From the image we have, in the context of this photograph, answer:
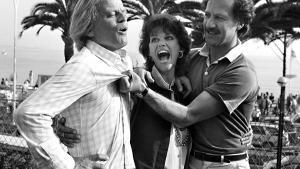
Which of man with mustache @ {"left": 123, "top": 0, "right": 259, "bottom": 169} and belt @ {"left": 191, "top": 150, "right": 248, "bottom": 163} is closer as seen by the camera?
man with mustache @ {"left": 123, "top": 0, "right": 259, "bottom": 169}

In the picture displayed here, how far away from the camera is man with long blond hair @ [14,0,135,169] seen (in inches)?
77.4

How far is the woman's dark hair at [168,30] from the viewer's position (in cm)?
277

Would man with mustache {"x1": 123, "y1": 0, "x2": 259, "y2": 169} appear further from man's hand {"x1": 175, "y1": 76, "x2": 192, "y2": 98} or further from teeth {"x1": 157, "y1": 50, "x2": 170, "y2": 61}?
teeth {"x1": 157, "y1": 50, "x2": 170, "y2": 61}

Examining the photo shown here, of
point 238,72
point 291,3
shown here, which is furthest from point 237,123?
point 291,3

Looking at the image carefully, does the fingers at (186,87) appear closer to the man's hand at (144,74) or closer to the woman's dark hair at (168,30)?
the woman's dark hair at (168,30)

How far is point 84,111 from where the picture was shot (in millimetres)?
2158

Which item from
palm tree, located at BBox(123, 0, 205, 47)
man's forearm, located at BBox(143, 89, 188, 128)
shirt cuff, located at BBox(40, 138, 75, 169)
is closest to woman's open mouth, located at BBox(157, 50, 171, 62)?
man's forearm, located at BBox(143, 89, 188, 128)

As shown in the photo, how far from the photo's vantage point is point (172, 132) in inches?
106

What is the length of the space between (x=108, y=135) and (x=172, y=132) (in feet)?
1.91

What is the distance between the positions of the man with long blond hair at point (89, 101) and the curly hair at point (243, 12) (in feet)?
2.52

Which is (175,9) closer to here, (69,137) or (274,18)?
(274,18)

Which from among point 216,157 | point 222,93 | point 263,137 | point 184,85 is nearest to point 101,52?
point 184,85

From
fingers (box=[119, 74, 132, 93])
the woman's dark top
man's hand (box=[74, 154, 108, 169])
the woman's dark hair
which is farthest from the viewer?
the woman's dark hair

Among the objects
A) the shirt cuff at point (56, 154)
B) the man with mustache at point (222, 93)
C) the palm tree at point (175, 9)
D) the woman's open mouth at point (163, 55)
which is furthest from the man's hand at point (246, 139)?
the palm tree at point (175, 9)
